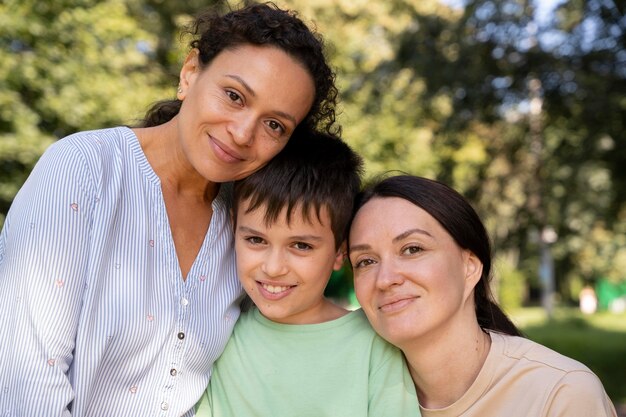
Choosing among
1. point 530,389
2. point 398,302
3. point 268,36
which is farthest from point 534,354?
point 268,36

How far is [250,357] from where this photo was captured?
8.50 ft

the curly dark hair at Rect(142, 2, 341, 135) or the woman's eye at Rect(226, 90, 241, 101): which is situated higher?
the curly dark hair at Rect(142, 2, 341, 135)

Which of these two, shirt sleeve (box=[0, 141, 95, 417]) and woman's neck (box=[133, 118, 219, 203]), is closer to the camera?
shirt sleeve (box=[0, 141, 95, 417])

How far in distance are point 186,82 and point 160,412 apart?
1.11m

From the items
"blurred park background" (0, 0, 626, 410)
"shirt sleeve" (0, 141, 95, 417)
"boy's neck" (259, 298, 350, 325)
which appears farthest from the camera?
"blurred park background" (0, 0, 626, 410)

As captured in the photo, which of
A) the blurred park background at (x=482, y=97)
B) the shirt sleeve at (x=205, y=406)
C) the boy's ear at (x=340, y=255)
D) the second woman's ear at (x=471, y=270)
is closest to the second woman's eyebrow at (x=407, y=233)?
the second woman's ear at (x=471, y=270)

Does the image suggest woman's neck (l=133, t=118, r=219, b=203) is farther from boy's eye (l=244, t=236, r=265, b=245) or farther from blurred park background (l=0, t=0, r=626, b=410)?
blurred park background (l=0, t=0, r=626, b=410)

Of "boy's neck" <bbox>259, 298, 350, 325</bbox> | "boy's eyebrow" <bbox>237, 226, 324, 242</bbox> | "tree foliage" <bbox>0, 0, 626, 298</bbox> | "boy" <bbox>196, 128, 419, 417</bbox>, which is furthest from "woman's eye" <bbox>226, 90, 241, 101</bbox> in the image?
"tree foliage" <bbox>0, 0, 626, 298</bbox>

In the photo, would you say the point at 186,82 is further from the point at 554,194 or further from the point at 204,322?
the point at 554,194

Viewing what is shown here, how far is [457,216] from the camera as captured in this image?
2.51 meters

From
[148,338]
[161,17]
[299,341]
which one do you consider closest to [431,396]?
[299,341]

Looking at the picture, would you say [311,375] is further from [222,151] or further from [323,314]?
[222,151]

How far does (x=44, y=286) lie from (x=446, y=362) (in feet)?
4.27

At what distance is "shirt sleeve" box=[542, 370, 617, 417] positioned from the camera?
7.18 feet
